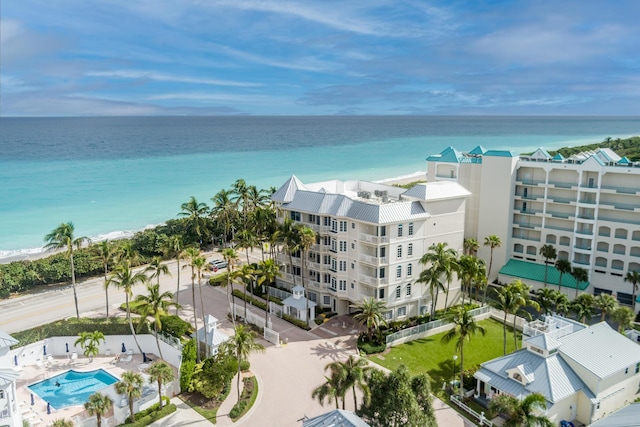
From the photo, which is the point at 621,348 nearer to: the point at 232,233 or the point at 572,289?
the point at 572,289

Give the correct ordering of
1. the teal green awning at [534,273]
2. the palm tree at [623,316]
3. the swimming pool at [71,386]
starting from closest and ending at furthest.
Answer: the swimming pool at [71,386] < the palm tree at [623,316] < the teal green awning at [534,273]

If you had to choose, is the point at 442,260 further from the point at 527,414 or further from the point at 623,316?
the point at 527,414

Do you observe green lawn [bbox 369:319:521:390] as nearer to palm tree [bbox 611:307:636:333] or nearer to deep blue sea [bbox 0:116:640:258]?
palm tree [bbox 611:307:636:333]

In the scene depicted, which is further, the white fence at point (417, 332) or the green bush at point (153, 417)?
the white fence at point (417, 332)

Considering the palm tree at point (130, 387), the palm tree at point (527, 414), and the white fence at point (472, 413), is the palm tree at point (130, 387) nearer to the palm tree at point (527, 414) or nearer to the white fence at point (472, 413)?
the white fence at point (472, 413)

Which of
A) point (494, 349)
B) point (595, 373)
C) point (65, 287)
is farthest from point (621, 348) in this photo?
point (65, 287)

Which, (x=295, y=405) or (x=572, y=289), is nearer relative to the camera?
(x=295, y=405)

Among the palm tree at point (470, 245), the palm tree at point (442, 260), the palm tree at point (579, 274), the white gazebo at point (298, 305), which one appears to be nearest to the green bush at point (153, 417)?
the white gazebo at point (298, 305)
